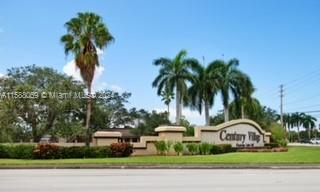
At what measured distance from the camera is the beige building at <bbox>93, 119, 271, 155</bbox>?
3741 centimetres

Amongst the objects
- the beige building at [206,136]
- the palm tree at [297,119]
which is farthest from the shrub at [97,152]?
the palm tree at [297,119]

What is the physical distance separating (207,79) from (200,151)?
41.5ft

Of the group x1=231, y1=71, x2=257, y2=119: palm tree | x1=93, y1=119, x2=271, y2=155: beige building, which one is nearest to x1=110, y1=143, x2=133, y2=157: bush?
x1=93, y1=119, x2=271, y2=155: beige building

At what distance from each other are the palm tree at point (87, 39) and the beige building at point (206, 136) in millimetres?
2102

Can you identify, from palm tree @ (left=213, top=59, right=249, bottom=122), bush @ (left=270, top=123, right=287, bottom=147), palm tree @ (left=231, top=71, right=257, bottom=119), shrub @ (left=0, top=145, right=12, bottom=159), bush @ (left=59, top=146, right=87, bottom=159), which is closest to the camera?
shrub @ (left=0, top=145, right=12, bottom=159)

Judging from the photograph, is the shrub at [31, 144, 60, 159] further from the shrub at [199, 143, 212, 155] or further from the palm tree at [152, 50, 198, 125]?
the palm tree at [152, 50, 198, 125]

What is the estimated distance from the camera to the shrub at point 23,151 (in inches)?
1251

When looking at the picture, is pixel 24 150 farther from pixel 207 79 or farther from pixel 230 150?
pixel 207 79

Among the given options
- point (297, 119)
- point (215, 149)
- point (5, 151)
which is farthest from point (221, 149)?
point (297, 119)

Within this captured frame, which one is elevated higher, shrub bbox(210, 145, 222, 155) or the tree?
the tree

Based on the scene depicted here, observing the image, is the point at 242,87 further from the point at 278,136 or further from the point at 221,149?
the point at 221,149

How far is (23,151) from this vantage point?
105 feet

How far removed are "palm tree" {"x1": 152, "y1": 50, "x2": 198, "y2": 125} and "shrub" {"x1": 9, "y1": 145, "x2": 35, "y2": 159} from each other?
19.3 metres
